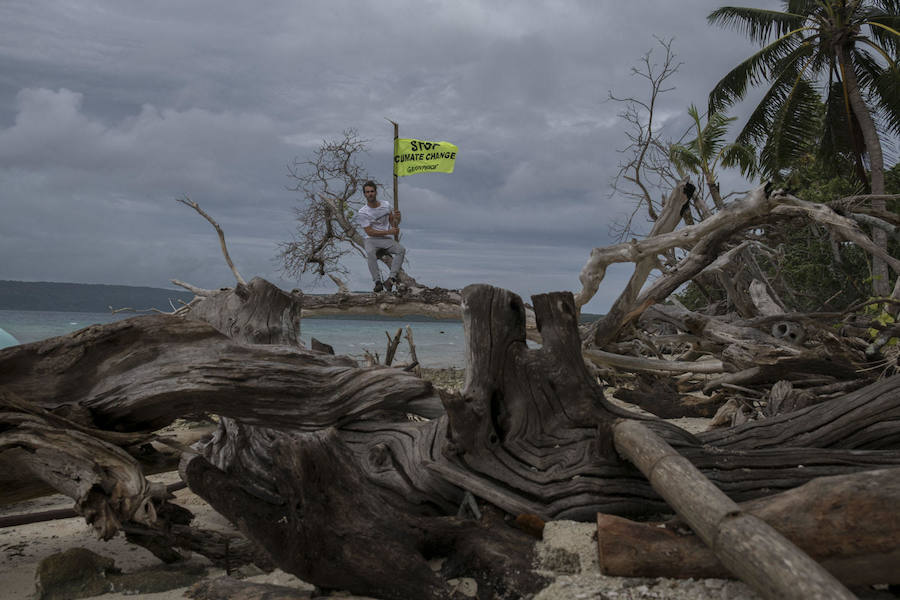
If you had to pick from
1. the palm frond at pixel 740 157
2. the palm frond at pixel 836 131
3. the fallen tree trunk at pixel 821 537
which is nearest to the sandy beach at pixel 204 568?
the fallen tree trunk at pixel 821 537

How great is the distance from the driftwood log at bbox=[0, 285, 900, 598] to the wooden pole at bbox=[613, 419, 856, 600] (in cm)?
62

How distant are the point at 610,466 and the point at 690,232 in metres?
3.40

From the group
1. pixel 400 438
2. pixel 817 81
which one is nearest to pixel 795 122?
pixel 817 81

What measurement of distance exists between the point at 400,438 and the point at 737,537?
223 centimetres

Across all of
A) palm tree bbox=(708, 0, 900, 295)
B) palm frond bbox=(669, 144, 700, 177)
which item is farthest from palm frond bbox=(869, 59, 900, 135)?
palm frond bbox=(669, 144, 700, 177)

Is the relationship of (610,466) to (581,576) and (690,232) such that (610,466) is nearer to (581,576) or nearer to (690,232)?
(581,576)

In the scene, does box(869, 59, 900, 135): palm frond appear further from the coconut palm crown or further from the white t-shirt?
the white t-shirt

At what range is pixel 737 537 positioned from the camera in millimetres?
2002

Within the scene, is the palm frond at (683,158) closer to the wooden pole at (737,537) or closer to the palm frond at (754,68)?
the palm frond at (754,68)

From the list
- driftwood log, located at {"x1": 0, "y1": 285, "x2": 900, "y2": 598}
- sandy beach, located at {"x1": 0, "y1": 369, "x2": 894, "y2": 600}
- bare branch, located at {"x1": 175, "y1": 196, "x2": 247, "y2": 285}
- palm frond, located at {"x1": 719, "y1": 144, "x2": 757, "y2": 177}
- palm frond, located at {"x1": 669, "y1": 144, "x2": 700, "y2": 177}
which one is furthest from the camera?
palm frond, located at {"x1": 719, "y1": 144, "x2": 757, "y2": 177}

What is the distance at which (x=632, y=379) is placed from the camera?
397 inches

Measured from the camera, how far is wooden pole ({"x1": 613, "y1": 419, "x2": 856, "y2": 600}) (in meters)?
1.75

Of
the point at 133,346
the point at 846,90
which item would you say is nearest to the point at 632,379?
the point at 133,346

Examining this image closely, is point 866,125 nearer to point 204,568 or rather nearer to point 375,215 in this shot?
point 375,215
